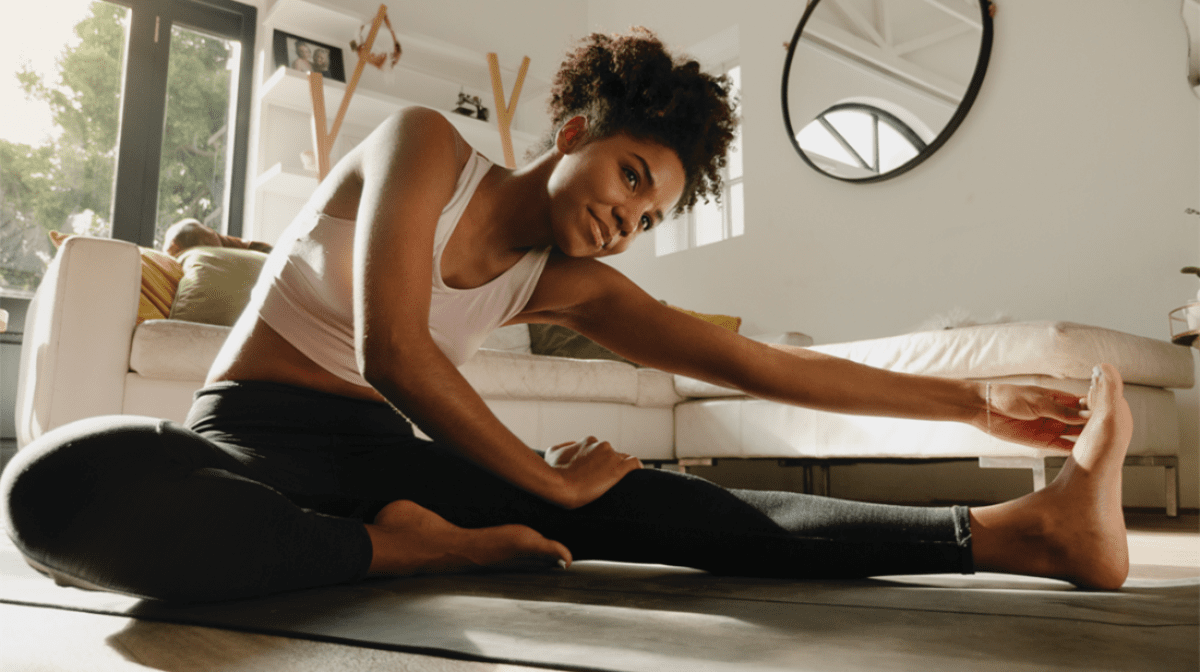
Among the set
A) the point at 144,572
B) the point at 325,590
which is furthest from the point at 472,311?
the point at 144,572

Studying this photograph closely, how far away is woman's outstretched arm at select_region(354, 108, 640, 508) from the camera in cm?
76

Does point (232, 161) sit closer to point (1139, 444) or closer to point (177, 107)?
point (177, 107)

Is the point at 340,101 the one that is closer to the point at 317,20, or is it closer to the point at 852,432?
the point at 317,20

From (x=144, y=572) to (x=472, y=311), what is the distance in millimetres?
519

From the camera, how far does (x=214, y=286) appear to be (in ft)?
7.93

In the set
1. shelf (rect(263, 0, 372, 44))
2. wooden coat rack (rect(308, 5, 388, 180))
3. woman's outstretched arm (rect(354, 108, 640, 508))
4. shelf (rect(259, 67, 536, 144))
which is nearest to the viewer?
woman's outstretched arm (rect(354, 108, 640, 508))

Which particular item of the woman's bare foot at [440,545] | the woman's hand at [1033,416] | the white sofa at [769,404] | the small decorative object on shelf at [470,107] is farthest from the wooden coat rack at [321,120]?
the woman's hand at [1033,416]

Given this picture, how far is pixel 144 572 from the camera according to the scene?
642 millimetres

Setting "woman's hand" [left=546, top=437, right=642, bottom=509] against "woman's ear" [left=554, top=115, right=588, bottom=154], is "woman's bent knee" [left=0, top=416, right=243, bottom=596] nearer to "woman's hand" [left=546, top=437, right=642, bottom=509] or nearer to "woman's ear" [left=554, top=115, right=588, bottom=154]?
"woman's hand" [left=546, top=437, right=642, bottom=509]

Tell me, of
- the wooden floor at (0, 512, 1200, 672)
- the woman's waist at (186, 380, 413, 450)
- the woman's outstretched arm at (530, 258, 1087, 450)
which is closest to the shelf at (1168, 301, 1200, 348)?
the woman's outstretched arm at (530, 258, 1087, 450)

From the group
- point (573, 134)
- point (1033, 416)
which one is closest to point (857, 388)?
point (1033, 416)

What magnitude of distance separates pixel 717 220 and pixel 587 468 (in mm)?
3378

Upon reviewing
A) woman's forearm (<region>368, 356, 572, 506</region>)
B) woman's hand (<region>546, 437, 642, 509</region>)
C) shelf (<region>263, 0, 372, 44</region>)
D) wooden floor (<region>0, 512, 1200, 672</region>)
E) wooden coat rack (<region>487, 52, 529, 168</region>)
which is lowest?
wooden floor (<region>0, 512, 1200, 672</region>)

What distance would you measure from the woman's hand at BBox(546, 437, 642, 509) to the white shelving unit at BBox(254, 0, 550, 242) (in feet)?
10.3
